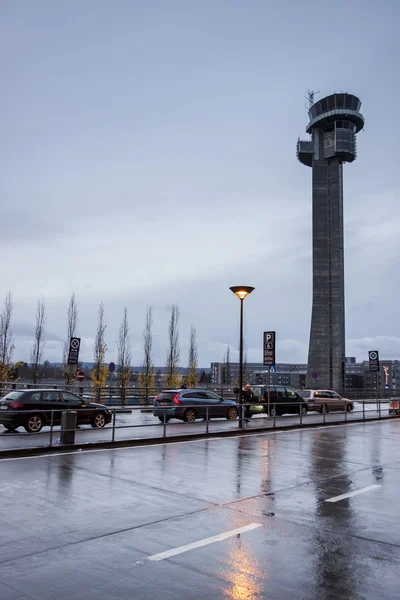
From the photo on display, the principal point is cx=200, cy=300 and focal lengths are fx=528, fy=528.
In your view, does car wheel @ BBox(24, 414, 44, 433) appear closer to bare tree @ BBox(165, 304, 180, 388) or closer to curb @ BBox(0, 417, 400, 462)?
curb @ BBox(0, 417, 400, 462)

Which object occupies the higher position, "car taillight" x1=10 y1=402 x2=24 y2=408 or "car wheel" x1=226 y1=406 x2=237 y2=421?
"car taillight" x1=10 y1=402 x2=24 y2=408

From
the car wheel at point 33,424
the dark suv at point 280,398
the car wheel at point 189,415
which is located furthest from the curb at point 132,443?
the dark suv at point 280,398

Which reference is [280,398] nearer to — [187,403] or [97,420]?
[187,403]

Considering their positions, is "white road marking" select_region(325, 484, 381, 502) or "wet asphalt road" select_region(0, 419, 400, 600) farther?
"white road marking" select_region(325, 484, 381, 502)

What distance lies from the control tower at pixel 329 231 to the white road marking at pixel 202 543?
7493 centimetres

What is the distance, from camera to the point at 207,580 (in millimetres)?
5418

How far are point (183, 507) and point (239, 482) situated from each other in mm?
2464

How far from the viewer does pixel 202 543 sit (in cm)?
661

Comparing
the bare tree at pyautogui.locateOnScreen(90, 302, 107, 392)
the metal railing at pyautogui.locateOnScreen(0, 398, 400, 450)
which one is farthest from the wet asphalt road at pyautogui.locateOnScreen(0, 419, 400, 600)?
the bare tree at pyautogui.locateOnScreen(90, 302, 107, 392)

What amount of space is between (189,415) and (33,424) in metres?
7.56

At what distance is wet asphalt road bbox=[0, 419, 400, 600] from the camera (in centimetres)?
535

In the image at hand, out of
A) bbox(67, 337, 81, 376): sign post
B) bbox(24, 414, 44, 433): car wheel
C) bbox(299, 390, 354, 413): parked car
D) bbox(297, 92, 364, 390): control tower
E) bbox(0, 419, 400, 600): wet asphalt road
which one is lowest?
bbox(0, 419, 400, 600): wet asphalt road

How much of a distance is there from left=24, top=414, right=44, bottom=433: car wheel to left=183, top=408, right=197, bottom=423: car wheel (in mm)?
7065

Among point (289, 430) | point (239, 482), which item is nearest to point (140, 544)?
point (239, 482)
